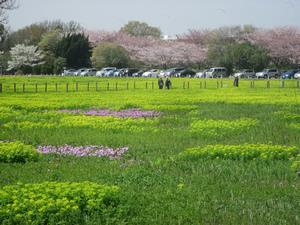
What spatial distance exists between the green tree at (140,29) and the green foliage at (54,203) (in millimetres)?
132844

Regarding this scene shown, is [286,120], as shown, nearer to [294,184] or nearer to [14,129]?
[14,129]

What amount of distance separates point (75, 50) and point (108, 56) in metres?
7.36

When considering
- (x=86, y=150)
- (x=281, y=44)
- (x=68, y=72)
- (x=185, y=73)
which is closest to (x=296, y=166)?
(x=86, y=150)

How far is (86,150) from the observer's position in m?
14.9

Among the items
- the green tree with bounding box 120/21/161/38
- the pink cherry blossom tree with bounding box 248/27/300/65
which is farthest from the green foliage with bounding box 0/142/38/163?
the green tree with bounding box 120/21/161/38

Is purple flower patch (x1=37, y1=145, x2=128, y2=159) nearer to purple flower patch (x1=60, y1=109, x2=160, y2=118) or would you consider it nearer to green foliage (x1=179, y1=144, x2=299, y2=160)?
green foliage (x1=179, y1=144, x2=299, y2=160)

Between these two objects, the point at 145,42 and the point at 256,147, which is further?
the point at 145,42

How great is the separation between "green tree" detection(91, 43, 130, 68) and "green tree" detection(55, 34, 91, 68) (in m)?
1.66

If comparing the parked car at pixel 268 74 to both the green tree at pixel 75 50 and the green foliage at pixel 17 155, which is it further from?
the green foliage at pixel 17 155

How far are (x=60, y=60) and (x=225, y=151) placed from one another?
292ft

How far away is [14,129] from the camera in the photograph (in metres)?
20.2

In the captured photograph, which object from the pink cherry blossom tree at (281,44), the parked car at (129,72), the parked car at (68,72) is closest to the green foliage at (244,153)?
the parked car at (129,72)

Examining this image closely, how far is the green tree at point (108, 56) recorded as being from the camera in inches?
4219

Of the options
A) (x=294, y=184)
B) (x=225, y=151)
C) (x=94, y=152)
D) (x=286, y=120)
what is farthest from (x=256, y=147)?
(x=286, y=120)
